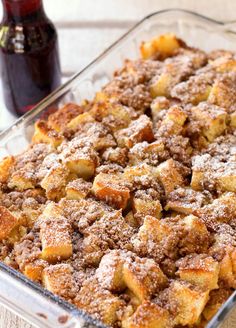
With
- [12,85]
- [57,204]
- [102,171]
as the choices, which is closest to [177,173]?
[102,171]

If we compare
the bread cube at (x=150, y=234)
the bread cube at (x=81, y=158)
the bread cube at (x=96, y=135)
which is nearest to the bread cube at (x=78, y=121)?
the bread cube at (x=96, y=135)

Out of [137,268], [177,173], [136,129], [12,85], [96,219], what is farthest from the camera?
[12,85]

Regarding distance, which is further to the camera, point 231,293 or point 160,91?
point 160,91

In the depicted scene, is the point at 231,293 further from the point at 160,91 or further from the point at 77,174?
the point at 160,91

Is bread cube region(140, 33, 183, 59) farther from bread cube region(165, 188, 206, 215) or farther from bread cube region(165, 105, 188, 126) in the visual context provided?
bread cube region(165, 188, 206, 215)

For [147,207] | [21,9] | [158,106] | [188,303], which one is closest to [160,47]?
[158,106]

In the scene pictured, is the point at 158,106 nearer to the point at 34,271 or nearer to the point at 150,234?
the point at 150,234

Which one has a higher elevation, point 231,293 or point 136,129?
point 136,129
